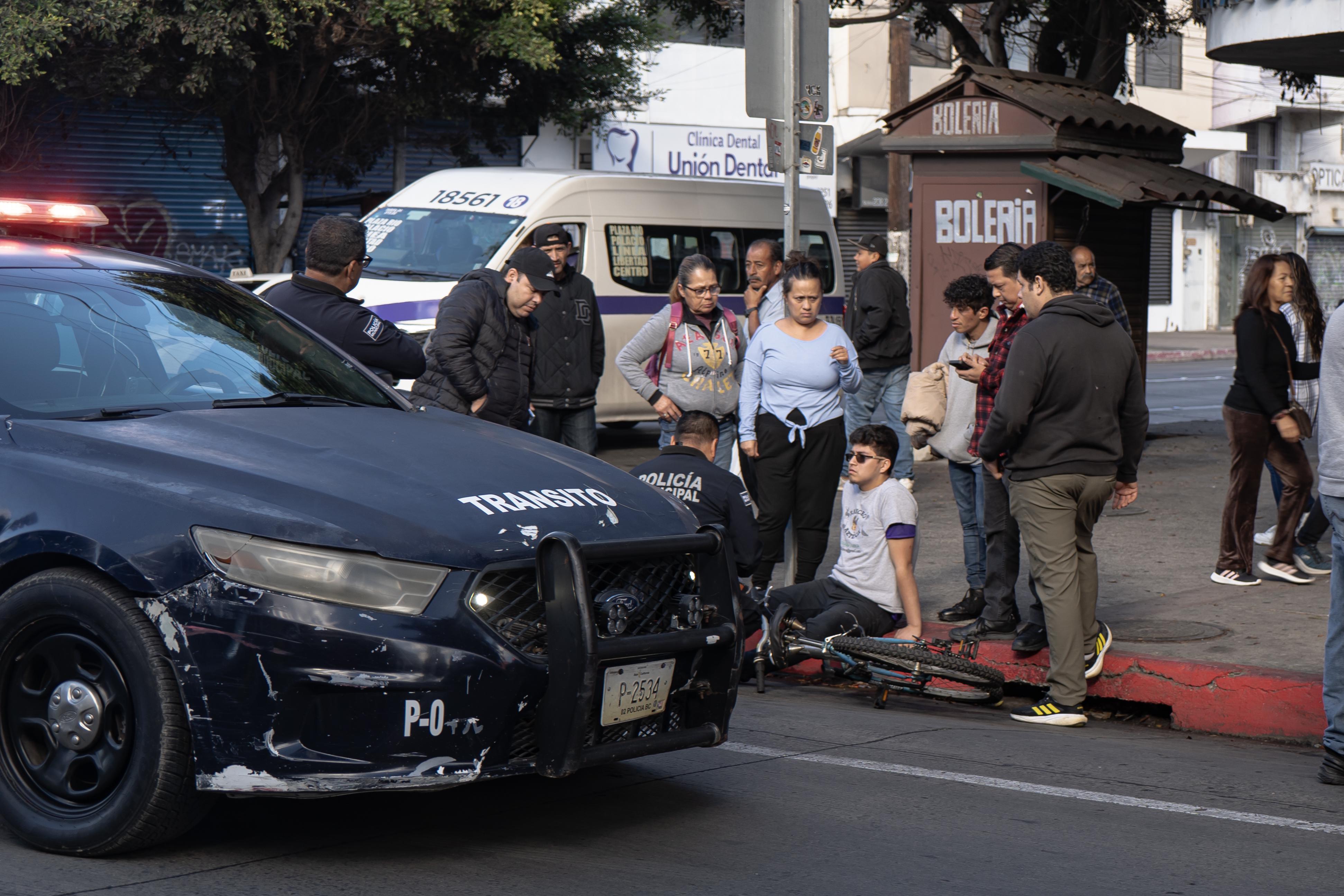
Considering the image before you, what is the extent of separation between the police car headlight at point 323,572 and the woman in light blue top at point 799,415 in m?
3.97

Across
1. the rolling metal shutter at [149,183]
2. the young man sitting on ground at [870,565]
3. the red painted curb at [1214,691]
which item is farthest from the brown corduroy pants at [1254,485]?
the rolling metal shutter at [149,183]

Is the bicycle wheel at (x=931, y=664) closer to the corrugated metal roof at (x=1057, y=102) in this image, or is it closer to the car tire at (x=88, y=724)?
the car tire at (x=88, y=724)

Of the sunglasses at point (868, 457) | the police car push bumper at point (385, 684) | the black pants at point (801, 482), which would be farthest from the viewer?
A: the black pants at point (801, 482)

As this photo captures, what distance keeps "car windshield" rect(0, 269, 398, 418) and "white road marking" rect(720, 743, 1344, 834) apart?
6.10 feet

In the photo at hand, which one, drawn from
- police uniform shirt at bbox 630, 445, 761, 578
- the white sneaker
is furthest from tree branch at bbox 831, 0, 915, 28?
police uniform shirt at bbox 630, 445, 761, 578

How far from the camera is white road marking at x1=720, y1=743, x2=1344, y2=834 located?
475cm

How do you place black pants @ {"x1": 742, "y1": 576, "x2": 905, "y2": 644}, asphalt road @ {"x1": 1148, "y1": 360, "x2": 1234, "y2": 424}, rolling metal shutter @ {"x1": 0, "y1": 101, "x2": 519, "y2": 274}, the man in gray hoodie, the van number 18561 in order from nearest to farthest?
the man in gray hoodie < black pants @ {"x1": 742, "y1": 576, "x2": 905, "y2": 644} < the van number 18561 < asphalt road @ {"x1": 1148, "y1": 360, "x2": 1234, "y2": 424} < rolling metal shutter @ {"x1": 0, "y1": 101, "x2": 519, "y2": 274}

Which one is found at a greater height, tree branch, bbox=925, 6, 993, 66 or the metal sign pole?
tree branch, bbox=925, 6, 993, 66

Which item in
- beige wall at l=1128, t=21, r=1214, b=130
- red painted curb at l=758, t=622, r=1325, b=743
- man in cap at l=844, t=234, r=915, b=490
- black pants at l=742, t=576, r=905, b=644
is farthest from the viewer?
beige wall at l=1128, t=21, r=1214, b=130

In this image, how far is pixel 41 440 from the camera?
425 centimetres

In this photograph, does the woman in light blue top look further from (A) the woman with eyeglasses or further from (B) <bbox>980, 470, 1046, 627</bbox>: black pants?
(B) <bbox>980, 470, 1046, 627</bbox>: black pants

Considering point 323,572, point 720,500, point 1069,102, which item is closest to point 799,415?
point 720,500

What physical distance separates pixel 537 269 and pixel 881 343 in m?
4.93

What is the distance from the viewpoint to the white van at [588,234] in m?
13.9
